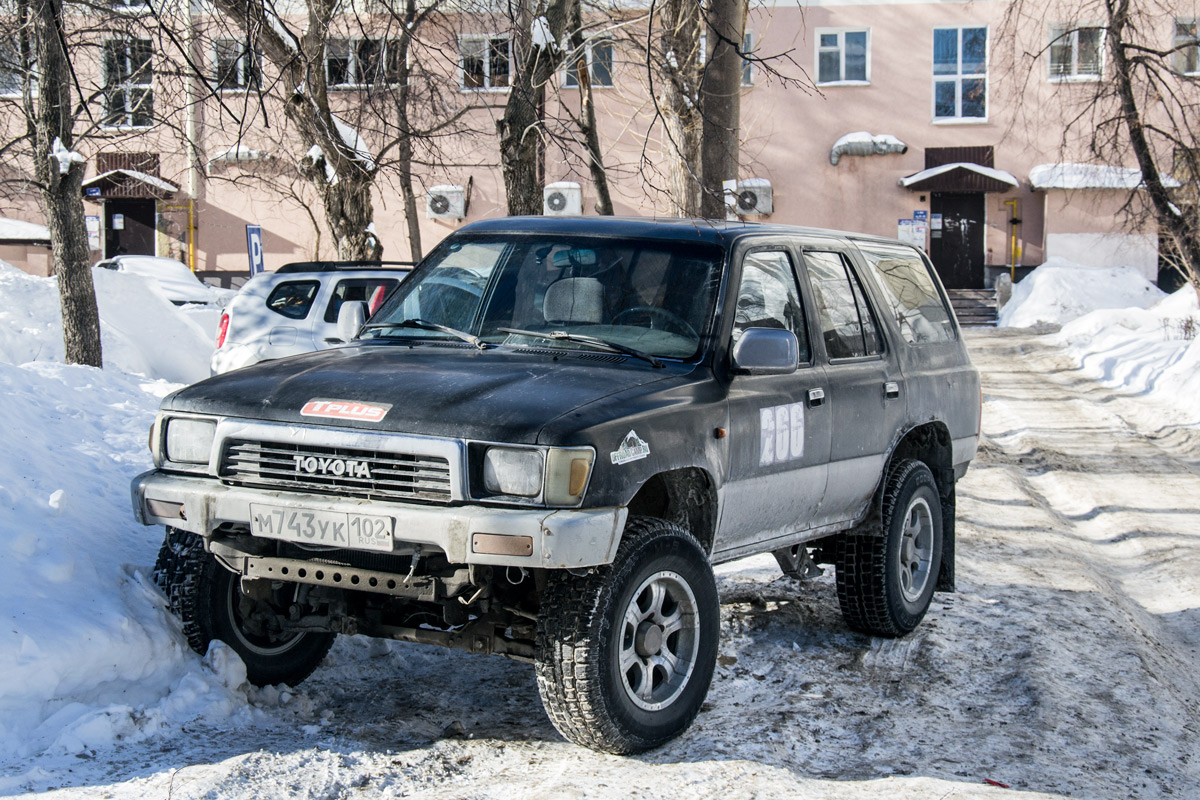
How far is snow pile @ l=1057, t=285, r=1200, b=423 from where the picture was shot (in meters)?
15.7

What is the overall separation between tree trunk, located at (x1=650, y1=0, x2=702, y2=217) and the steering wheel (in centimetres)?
622

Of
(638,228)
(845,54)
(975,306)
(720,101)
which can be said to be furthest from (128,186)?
(638,228)

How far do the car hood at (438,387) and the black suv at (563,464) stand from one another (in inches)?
0.5

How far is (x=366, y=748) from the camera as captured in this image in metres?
4.37

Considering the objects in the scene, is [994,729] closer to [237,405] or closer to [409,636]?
[409,636]

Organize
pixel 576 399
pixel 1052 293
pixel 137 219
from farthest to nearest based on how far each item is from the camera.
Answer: pixel 137 219 → pixel 1052 293 → pixel 576 399

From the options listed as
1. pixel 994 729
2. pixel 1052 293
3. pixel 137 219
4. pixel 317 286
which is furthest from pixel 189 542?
pixel 137 219

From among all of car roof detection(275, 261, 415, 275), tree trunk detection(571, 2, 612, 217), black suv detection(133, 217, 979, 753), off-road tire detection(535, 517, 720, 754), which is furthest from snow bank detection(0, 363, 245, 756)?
tree trunk detection(571, 2, 612, 217)

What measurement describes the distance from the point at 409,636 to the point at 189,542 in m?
1.04

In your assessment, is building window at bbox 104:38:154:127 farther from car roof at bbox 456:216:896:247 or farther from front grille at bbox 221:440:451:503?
front grille at bbox 221:440:451:503

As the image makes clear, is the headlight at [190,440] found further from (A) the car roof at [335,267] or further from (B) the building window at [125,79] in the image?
(A) the car roof at [335,267]

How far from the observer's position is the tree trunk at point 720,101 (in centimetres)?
955

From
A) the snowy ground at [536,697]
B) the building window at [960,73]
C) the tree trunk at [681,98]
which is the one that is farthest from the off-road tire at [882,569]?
the building window at [960,73]

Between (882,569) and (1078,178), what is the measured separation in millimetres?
28829
